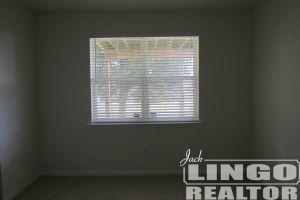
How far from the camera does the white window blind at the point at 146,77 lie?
4402 millimetres

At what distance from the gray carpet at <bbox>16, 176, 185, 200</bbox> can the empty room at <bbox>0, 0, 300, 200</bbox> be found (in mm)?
40

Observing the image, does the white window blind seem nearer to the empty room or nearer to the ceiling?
the empty room

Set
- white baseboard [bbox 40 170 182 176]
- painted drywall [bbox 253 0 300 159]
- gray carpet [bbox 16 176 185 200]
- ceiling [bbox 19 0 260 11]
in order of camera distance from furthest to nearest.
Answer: white baseboard [bbox 40 170 182 176]
ceiling [bbox 19 0 260 11]
gray carpet [bbox 16 176 185 200]
painted drywall [bbox 253 0 300 159]

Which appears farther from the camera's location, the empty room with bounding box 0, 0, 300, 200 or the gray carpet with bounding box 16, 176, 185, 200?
the empty room with bounding box 0, 0, 300, 200

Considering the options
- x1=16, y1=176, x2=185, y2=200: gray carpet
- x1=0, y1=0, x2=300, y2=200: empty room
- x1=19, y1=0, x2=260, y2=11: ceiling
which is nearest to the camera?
x1=16, y1=176, x2=185, y2=200: gray carpet

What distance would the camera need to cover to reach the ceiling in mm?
3857

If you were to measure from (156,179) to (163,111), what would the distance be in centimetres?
105

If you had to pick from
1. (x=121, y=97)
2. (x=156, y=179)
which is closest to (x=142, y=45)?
(x=121, y=97)

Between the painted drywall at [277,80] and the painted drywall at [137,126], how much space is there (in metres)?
0.27

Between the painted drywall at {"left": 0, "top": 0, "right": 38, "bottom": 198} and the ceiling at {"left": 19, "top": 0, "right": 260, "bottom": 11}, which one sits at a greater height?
the ceiling at {"left": 19, "top": 0, "right": 260, "bottom": 11}

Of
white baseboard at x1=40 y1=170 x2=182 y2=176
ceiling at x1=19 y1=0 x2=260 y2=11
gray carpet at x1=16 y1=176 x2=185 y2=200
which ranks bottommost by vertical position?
gray carpet at x1=16 y1=176 x2=185 y2=200
